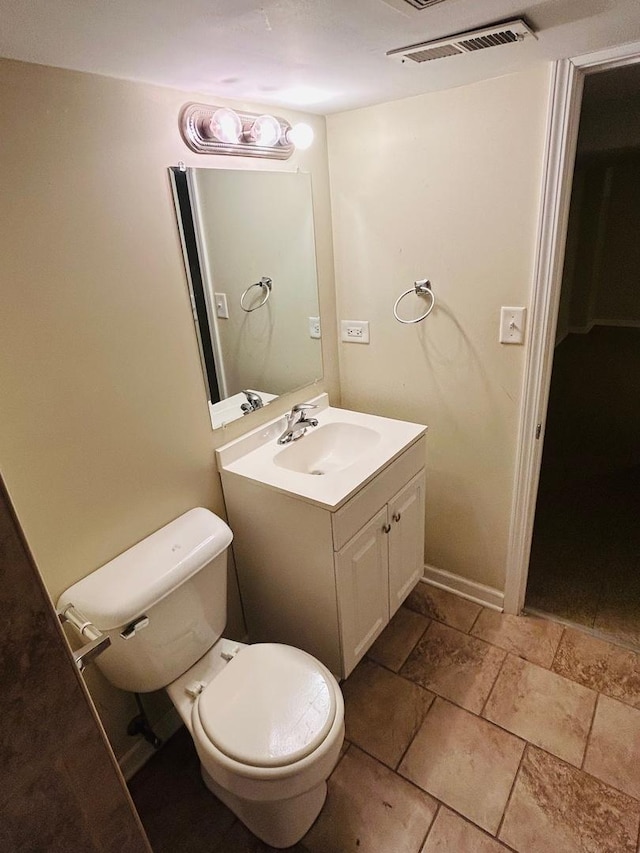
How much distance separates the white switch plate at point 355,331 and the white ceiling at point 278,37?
858 millimetres

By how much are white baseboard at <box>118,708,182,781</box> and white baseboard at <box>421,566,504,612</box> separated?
1.22 m

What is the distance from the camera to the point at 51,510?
4.00ft

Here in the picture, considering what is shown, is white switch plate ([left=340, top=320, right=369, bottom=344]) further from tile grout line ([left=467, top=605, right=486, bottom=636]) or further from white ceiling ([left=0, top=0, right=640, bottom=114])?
tile grout line ([left=467, top=605, right=486, bottom=636])

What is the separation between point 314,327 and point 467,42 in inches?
42.5

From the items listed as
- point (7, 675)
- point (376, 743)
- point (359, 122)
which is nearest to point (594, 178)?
point (359, 122)

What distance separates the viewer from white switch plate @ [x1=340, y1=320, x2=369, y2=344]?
80.2 inches

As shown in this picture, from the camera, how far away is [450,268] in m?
1.75

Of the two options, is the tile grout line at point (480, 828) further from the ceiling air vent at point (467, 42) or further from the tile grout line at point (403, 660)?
the ceiling air vent at point (467, 42)

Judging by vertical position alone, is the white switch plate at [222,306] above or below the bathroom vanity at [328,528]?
above

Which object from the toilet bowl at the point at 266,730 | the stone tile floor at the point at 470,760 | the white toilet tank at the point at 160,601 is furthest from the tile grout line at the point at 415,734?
the white toilet tank at the point at 160,601

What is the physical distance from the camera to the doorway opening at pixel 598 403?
210 centimetres

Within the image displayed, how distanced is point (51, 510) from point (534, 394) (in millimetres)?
1569

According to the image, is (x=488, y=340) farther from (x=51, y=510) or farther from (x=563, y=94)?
(x=51, y=510)

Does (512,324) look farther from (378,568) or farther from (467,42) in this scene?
(378,568)
